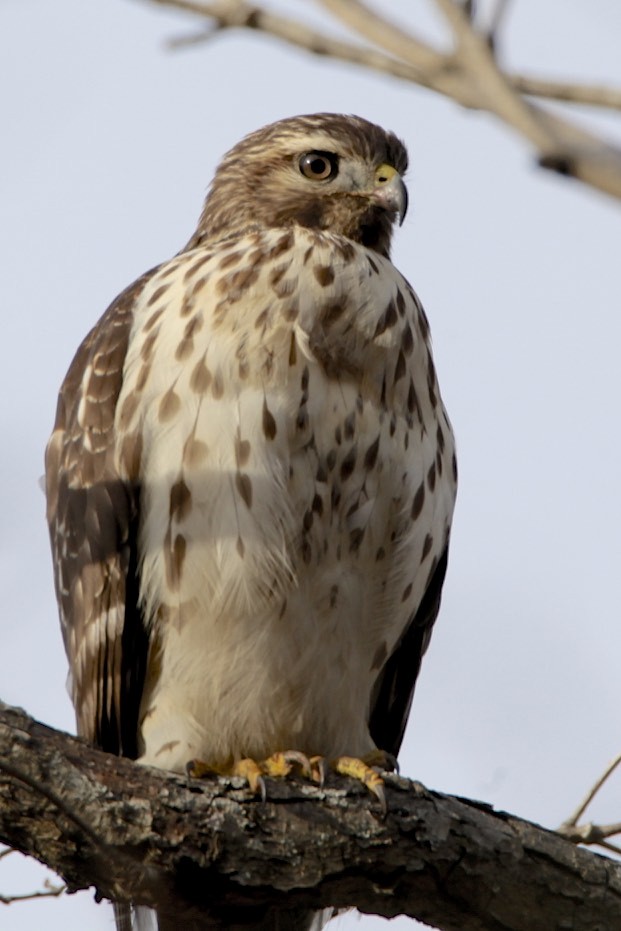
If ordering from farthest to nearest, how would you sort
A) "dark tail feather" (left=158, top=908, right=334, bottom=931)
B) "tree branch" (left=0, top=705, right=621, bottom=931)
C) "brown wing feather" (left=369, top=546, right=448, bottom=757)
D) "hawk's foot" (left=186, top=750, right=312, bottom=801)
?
1. "brown wing feather" (left=369, top=546, right=448, bottom=757)
2. "hawk's foot" (left=186, top=750, right=312, bottom=801)
3. "dark tail feather" (left=158, top=908, right=334, bottom=931)
4. "tree branch" (left=0, top=705, right=621, bottom=931)

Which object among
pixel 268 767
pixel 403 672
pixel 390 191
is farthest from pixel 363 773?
pixel 390 191

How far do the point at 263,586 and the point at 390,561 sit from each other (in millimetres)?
512

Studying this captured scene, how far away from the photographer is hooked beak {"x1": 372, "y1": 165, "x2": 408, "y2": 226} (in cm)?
532

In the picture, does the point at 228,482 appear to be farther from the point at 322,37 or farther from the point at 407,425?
the point at 322,37

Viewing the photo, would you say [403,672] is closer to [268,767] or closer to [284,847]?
[268,767]

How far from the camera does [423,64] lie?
1470 millimetres

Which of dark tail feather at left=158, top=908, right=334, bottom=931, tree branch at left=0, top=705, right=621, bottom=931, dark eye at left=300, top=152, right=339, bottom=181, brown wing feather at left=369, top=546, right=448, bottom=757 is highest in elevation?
dark eye at left=300, top=152, right=339, bottom=181

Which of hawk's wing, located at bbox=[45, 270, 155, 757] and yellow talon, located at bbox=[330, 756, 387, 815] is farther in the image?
hawk's wing, located at bbox=[45, 270, 155, 757]

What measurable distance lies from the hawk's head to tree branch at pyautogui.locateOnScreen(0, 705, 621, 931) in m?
2.33

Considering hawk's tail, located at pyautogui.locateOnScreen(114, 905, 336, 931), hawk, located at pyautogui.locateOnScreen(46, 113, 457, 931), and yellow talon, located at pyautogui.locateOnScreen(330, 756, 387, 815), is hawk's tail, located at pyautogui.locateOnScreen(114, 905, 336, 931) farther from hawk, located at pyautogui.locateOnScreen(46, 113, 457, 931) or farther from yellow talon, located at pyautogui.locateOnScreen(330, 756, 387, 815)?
yellow talon, located at pyautogui.locateOnScreen(330, 756, 387, 815)

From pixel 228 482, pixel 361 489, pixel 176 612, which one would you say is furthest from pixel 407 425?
pixel 176 612

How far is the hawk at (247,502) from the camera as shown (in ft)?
Result: 14.7

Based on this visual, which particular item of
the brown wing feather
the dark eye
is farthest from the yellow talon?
the dark eye

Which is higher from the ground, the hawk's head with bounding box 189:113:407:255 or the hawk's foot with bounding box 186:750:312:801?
the hawk's head with bounding box 189:113:407:255
